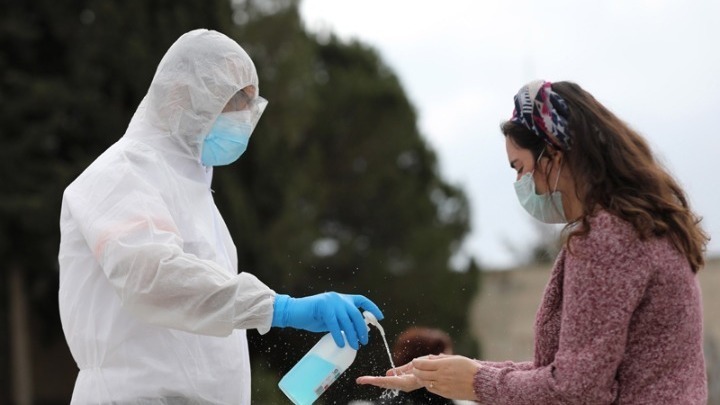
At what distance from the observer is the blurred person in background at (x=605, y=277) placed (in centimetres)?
268

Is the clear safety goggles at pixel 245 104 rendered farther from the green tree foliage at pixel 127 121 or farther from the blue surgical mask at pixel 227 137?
the green tree foliage at pixel 127 121

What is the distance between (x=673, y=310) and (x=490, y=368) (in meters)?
0.48

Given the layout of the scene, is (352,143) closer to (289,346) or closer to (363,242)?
(363,242)

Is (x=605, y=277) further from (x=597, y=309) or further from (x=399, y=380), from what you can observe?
(x=399, y=380)

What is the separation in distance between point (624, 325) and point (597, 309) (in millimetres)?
69

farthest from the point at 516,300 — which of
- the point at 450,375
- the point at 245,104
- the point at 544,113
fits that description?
the point at 544,113

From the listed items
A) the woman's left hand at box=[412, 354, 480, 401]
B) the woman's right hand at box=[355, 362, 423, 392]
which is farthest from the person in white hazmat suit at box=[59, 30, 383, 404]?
the woman's left hand at box=[412, 354, 480, 401]

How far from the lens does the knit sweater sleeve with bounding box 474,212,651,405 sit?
2.67m

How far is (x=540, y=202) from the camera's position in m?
3.08

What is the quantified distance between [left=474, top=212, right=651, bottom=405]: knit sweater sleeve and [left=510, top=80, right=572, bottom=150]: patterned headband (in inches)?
10.3

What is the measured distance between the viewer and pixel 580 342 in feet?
8.85

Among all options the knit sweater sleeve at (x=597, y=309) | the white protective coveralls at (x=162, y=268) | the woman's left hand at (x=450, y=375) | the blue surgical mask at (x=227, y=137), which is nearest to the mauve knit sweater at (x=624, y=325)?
the knit sweater sleeve at (x=597, y=309)

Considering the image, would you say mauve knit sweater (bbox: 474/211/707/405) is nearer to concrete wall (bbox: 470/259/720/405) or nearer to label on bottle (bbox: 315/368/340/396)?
label on bottle (bbox: 315/368/340/396)

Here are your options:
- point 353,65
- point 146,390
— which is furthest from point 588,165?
point 353,65
